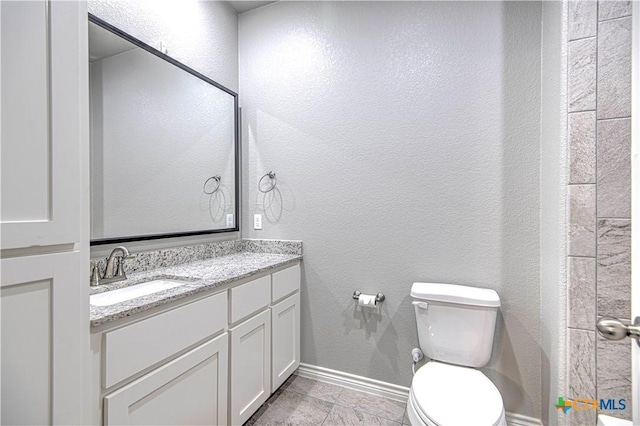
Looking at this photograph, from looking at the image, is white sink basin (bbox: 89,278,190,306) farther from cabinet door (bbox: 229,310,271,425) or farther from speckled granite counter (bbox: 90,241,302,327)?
cabinet door (bbox: 229,310,271,425)

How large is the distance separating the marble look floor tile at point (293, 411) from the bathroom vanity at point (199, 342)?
10cm

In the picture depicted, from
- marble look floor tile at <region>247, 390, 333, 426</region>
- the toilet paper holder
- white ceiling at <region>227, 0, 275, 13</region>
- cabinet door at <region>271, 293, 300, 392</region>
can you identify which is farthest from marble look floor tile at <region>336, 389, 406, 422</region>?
white ceiling at <region>227, 0, 275, 13</region>

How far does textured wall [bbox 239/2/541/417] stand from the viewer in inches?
63.2

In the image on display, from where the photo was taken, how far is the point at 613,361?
1.10 meters

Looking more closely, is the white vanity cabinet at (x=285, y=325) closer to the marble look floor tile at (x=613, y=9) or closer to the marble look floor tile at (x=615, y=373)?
the marble look floor tile at (x=615, y=373)

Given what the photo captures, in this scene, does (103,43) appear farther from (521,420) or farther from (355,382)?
(521,420)

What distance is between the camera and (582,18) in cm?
118

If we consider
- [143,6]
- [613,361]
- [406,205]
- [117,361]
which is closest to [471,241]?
[406,205]

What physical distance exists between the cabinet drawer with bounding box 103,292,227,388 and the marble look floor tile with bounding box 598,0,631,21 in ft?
6.30

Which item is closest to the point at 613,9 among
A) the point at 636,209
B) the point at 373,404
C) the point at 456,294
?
the point at 636,209

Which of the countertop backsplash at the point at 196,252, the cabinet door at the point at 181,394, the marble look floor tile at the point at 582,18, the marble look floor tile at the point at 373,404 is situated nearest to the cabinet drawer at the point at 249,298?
the cabinet door at the point at 181,394

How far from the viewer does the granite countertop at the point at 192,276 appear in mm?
980

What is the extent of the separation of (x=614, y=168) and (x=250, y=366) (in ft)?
6.01

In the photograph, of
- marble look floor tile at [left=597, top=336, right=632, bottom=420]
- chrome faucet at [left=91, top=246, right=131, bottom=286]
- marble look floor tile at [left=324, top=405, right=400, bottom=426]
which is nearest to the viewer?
marble look floor tile at [left=597, top=336, right=632, bottom=420]
